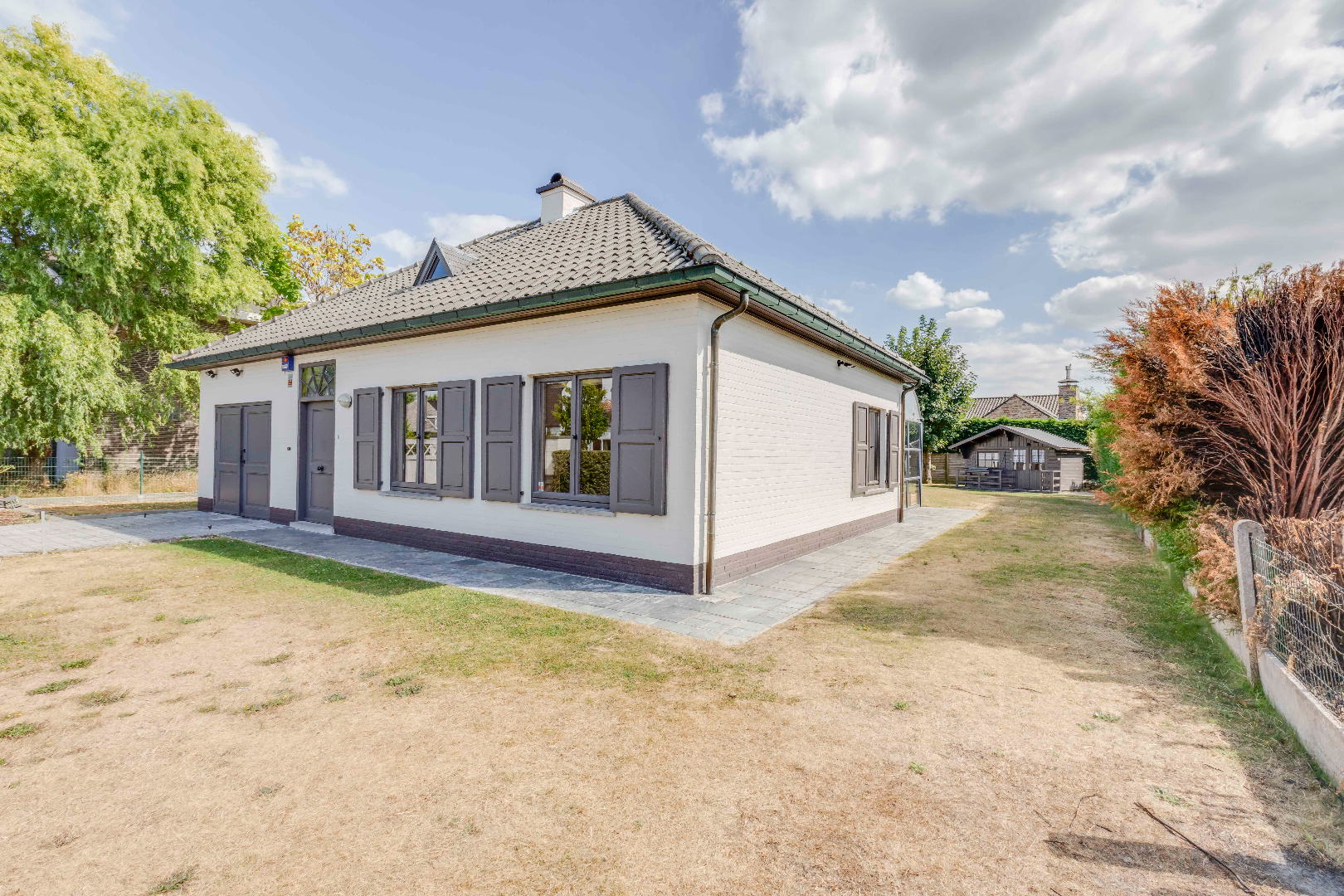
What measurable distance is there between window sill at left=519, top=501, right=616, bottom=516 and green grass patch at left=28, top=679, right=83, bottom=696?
13.1 feet

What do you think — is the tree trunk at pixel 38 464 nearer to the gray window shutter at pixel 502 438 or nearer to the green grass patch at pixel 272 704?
the gray window shutter at pixel 502 438

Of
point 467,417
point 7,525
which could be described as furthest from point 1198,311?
point 7,525

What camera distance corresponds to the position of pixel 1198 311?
4.63 m

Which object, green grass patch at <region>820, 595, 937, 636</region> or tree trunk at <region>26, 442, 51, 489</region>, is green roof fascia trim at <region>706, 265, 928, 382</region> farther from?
tree trunk at <region>26, 442, 51, 489</region>

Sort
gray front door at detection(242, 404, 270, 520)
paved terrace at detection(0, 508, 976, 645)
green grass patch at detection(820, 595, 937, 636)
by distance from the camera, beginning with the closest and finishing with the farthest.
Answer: green grass patch at detection(820, 595, 937, 636), paved terrace at detection(0, 508, 976, 645), gray front door at detection(242, 404, 270, 520)

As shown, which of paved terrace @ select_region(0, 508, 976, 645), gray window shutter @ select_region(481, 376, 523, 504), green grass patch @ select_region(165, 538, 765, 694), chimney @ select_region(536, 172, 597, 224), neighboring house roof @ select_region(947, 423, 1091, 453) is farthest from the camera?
neighboring house roof @ select_region(947, 423, 1091, 453)

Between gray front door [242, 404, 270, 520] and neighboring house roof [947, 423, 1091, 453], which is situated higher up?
neighboring house roof [947, 423, 1091, 453]

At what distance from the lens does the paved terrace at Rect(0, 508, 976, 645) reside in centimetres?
515

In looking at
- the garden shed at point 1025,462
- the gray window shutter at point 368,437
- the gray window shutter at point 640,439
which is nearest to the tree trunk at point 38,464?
the gray window shutter at point 368,437

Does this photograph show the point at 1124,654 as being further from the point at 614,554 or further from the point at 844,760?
the point at 614,554

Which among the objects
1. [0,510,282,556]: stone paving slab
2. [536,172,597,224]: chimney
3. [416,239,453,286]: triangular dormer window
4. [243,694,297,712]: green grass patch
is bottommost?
[243,694,297,712]: green grass patch

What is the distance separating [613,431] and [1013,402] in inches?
1777

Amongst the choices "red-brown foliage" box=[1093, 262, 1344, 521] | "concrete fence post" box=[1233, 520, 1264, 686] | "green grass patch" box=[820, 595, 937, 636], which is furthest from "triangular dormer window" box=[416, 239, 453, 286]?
"concrete fence post" box=[1233, 520, 1264, 686]

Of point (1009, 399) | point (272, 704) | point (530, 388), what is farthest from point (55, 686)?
point (1009, 399)
